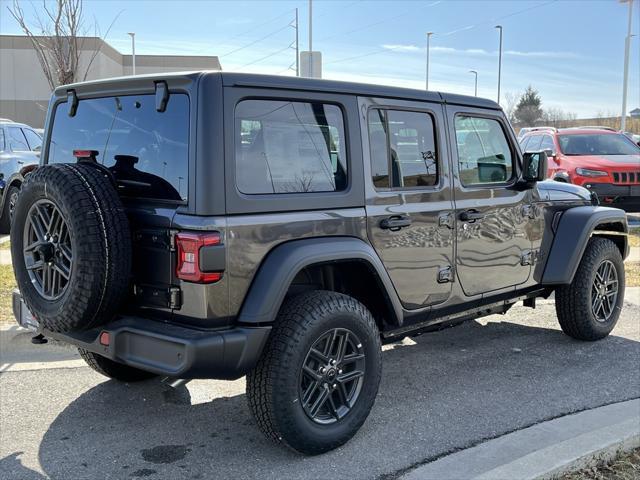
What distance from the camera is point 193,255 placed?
9.92 feet

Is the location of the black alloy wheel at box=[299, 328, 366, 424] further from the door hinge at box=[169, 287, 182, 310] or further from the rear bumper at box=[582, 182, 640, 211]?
the rear bumper at box=[582, 182, 640, 211]

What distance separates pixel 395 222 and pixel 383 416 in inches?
46.2

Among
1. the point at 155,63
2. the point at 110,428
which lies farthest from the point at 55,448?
the point at 155,63

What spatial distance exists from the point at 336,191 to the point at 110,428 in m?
1.86

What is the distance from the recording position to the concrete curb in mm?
3172

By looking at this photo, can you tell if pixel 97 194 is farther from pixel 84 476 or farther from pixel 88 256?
pixel 84 476

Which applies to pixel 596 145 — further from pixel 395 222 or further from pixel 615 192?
pixel 395 222

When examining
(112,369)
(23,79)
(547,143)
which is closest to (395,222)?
(112,369)

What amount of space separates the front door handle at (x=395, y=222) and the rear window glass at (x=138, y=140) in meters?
1.19

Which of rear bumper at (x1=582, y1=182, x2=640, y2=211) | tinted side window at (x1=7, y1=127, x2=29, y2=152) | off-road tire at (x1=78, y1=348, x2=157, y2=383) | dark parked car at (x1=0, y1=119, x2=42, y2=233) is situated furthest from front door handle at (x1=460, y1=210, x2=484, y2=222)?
tinted side window at (x1=7, y1=127, x2=29, y2=152)

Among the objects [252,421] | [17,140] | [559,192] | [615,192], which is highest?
[17,140]

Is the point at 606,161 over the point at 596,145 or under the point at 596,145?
under

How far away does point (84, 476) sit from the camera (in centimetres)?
323

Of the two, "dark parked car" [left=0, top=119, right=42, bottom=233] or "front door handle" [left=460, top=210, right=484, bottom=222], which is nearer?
"front door handle" [left=460, top=210, right=484, bottom=222]
